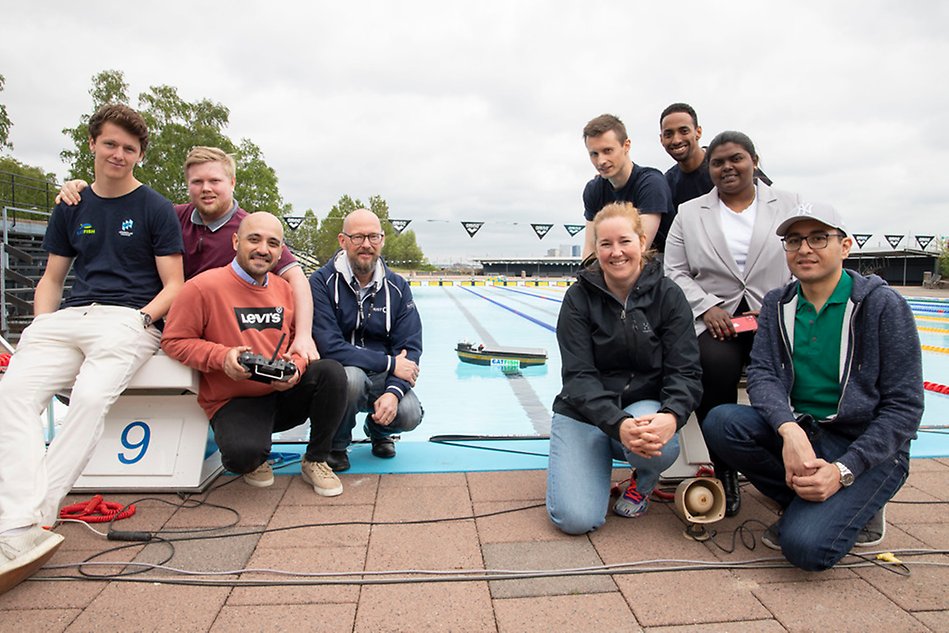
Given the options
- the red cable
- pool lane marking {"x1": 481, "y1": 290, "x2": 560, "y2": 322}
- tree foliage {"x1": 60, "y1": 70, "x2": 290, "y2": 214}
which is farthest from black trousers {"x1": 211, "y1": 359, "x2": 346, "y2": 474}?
tree foliage {"x1": 60, "y1": 70, "x2": 290, "y2": 214}

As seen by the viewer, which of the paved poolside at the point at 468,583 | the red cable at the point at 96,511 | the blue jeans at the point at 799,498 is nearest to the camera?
the paved poolside at the point at 468,583

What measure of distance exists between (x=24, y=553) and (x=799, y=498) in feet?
8.49

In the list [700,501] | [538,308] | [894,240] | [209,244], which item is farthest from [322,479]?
[894,240]

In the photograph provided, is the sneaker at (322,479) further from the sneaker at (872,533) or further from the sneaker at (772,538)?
the sneaker at (872,533)

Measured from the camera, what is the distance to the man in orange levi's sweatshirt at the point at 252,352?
99.4 inches

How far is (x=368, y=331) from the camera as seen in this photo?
10.3 ft

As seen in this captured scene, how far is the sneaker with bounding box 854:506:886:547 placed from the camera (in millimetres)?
2123

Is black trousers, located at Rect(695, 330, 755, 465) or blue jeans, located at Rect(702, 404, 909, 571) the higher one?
black trousers, located at Rect(695, 330, 755, 465)

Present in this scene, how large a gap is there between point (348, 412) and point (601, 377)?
129 cm

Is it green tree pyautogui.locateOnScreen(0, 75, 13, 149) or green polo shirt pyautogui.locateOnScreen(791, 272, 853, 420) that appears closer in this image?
green polo shirt pyautogui.locateOnScreen(791, 272, 853, 420)

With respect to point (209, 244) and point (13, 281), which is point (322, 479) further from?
point (13, 281)

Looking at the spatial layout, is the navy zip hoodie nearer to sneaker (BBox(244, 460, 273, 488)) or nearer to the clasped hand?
the clasped hand

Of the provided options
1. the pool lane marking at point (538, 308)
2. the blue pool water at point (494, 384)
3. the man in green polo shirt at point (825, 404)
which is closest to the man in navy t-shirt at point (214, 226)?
the blue pool water at point (494, 384)

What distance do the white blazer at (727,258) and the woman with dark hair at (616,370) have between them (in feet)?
1.08
